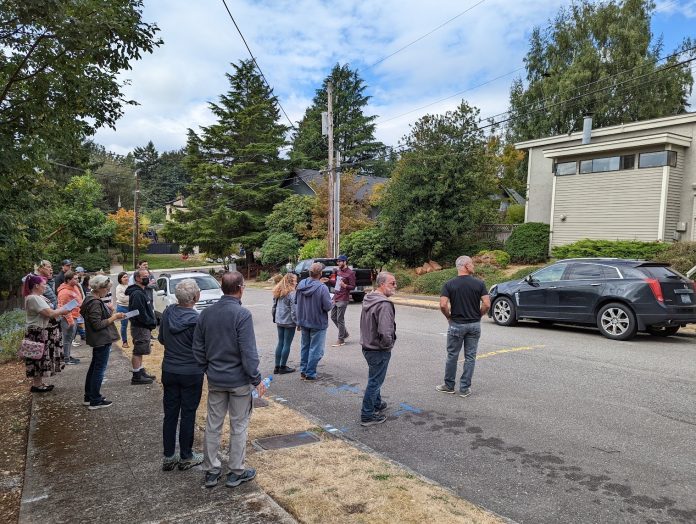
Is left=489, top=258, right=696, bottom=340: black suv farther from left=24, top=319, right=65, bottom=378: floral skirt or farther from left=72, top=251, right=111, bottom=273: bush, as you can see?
left=72, top=251, right=111, bottom=273: bush

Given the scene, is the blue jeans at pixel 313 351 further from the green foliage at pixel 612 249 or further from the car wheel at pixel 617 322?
the green foliage at pixel 612 249

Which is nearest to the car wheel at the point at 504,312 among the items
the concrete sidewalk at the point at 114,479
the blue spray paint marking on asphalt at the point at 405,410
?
the blue spray paint marking on asphalt at the point at 405,410

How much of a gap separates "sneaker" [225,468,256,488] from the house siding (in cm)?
2068

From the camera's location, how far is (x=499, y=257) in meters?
22.9

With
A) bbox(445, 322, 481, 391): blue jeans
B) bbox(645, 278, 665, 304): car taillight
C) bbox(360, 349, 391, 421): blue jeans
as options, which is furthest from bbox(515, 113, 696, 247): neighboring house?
bbox(360, 349, 391, 421): blue jeans

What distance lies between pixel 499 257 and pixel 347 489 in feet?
66.7

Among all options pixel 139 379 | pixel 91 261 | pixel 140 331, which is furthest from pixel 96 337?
pixel 91 261

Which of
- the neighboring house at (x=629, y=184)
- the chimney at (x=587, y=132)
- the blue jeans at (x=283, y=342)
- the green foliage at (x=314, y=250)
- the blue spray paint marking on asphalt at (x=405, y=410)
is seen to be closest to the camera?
the blue spray paint marking on asphalt at (x=405, y=410)

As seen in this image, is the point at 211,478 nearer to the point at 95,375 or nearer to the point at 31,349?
the point at 95,375

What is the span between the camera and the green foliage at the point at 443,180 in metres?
23.2

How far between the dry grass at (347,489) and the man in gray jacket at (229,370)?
351 mm

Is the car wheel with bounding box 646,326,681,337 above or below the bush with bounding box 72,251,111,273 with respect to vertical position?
above

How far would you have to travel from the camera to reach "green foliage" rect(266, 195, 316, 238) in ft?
115

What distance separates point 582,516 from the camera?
3.58 metres
